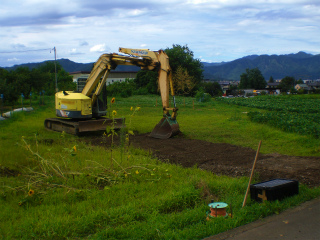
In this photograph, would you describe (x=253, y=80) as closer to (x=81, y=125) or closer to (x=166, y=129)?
(x=166, y=129)

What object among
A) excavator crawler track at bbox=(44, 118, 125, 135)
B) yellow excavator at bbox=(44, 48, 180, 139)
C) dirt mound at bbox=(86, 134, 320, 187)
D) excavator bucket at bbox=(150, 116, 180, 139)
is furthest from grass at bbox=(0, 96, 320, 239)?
excavator crawler track at bbox=(44, 118, 125, 135)

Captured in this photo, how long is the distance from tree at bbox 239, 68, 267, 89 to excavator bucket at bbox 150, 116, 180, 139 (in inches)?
4457

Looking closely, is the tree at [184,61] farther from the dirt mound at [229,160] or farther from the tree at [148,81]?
the dirt mound at [229,160]

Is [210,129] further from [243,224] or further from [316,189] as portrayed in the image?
[243,224]

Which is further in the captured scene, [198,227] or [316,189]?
[316,189]

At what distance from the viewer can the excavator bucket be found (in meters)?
13.7

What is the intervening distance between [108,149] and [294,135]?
24.9 ft

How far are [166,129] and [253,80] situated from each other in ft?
374

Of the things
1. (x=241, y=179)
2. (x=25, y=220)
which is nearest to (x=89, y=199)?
A: (x=25, y=220)

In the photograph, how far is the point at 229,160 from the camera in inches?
382

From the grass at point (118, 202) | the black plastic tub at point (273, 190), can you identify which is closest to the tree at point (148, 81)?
the grass at point (118, 202)

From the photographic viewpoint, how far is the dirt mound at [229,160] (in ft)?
26.0

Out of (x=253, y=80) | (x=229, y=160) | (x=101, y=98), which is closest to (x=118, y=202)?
(x=229, y=160)

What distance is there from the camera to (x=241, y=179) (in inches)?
293
